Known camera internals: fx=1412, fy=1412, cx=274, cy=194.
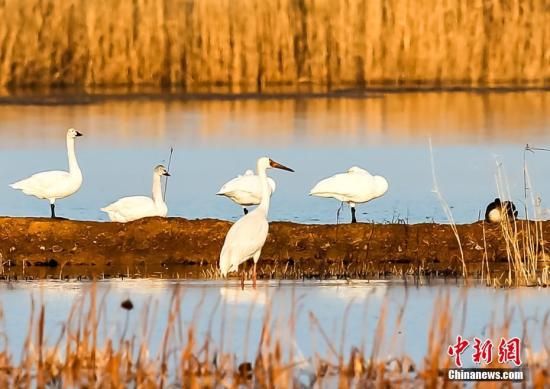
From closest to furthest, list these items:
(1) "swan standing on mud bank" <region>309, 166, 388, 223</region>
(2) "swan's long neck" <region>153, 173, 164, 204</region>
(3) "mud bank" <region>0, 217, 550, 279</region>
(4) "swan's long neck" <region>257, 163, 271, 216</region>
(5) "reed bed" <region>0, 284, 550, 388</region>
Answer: (5) "reed bed" <region>0, 284, 550, 388</region>
(4) "swan's long neck" <region>257, 163, 271, 216</region>
(3) "mud bank" <region>0, 217, 550, 279</region>
(2) "swan's long neck" <region>153, 173, 164, 204</region>
(1) "swan standing on mud bank" <region>309, 166, 388, 223</region>

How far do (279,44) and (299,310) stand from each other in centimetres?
2118

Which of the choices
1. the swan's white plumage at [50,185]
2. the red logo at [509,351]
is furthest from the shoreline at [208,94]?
the red logo at [509,351]

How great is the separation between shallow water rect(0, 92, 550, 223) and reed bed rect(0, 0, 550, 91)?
74 centimetres

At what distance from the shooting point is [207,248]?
12992 millimetres

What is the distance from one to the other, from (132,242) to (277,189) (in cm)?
733

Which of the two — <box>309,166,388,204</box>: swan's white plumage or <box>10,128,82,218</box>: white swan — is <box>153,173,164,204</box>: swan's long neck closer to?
<box>10,128,82,218</box>: white swan

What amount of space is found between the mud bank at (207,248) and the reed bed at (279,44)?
15.8m

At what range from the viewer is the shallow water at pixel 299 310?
8195mm

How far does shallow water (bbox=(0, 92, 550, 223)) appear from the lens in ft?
61.9

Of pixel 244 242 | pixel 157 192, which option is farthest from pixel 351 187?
pixel 244 242

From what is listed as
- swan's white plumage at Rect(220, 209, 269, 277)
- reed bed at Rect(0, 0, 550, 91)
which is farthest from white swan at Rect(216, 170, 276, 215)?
reed bed at Rect(0, 0, 550, 91)

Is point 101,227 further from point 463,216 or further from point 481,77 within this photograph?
point 481,77

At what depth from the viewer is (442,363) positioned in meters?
7.14

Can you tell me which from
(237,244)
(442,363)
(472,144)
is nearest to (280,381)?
(442,363)
